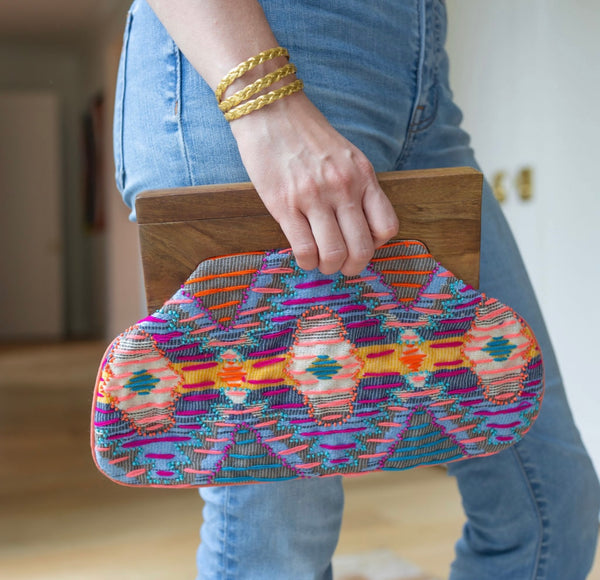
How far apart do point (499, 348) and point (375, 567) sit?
1.02 m

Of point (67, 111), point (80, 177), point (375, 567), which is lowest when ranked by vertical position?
point (375, 567)

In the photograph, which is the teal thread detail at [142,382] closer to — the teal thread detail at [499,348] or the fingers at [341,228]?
the fingers at [341,228]

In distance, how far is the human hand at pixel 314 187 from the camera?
0.48 meters

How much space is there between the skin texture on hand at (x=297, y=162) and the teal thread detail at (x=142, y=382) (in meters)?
0.14

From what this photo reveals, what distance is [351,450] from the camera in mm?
554

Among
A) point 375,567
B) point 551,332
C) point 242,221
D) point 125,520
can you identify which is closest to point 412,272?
point 242,221

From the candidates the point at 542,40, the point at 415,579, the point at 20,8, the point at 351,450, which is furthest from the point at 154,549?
the point at 20,8

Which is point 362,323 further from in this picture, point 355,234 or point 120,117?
point 120,117

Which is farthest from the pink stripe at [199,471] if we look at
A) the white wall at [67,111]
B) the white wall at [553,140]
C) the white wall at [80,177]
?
the white wall at [67,111]

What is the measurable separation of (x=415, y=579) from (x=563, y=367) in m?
0.65

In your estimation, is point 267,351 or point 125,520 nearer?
point 267,351

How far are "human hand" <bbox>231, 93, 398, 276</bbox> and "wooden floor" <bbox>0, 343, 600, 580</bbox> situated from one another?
1.11 metres

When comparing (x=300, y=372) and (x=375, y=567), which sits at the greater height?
(x=300, y=372)

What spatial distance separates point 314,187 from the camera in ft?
1.55
